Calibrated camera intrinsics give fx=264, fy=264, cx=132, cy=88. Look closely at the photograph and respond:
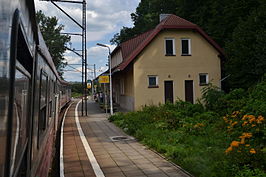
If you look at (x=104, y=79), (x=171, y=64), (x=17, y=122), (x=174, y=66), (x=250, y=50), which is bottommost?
(x=17, y=122)

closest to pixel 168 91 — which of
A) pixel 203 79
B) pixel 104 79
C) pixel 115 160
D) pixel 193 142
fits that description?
pixel 203 79

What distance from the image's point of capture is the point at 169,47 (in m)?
19.9

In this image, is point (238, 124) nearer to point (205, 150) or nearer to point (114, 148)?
point (205, 150)

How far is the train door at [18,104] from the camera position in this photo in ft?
4.88

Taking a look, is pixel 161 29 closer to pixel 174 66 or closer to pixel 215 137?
pixel 174 66

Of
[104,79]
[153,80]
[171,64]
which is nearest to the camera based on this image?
[104,79]

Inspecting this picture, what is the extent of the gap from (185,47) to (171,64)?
1.82 meters

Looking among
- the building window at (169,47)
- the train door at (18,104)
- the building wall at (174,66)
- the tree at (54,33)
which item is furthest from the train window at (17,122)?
the tree at (54,33)

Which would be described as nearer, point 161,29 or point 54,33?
point 161,29

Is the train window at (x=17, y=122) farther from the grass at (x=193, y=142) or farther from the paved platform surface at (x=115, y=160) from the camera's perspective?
the grass at (x=193, y=142)

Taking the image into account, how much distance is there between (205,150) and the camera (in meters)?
7.04

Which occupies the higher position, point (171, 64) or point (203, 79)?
point (171, 64)

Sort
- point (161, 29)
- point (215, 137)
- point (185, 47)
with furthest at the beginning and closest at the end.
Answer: point (185, 47), point (161, 29), point (215, 137)

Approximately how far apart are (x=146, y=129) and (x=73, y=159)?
12.4ft
